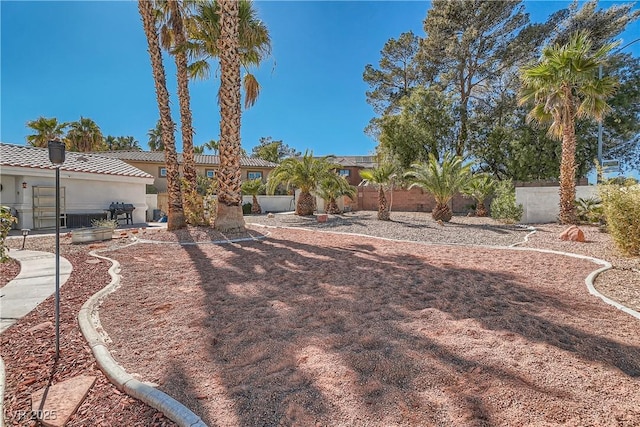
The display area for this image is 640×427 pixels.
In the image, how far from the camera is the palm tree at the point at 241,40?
11648 millimetres

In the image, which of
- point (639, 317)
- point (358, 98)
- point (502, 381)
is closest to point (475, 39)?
point (358, 98)

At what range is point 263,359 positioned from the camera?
2.99m

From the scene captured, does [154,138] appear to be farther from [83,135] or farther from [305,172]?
[305,172]

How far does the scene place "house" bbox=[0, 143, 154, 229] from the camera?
43.8 feet

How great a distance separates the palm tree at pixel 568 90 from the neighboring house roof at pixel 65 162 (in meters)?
20.0

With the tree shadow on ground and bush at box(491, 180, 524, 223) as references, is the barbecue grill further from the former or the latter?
bush at box(491, 180, 524, 223)

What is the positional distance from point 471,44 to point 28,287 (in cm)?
2959

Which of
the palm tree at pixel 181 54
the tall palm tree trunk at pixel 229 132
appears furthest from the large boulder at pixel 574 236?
the palm tree at pixel 181 54

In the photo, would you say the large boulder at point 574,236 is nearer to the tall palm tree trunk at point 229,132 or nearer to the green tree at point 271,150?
the tall palm tree trunk at point 229,132

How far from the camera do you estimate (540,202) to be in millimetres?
15172

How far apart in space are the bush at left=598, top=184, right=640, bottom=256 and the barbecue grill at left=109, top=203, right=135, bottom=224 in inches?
769

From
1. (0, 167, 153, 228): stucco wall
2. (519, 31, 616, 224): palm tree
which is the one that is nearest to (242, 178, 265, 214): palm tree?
A: (0, 167, 153, 228): stucco wall

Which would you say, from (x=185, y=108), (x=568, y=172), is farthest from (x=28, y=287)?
(x=568, y=172)

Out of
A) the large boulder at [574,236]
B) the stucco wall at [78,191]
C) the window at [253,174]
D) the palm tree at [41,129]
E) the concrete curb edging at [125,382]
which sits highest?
the palm tree at [41,129]
